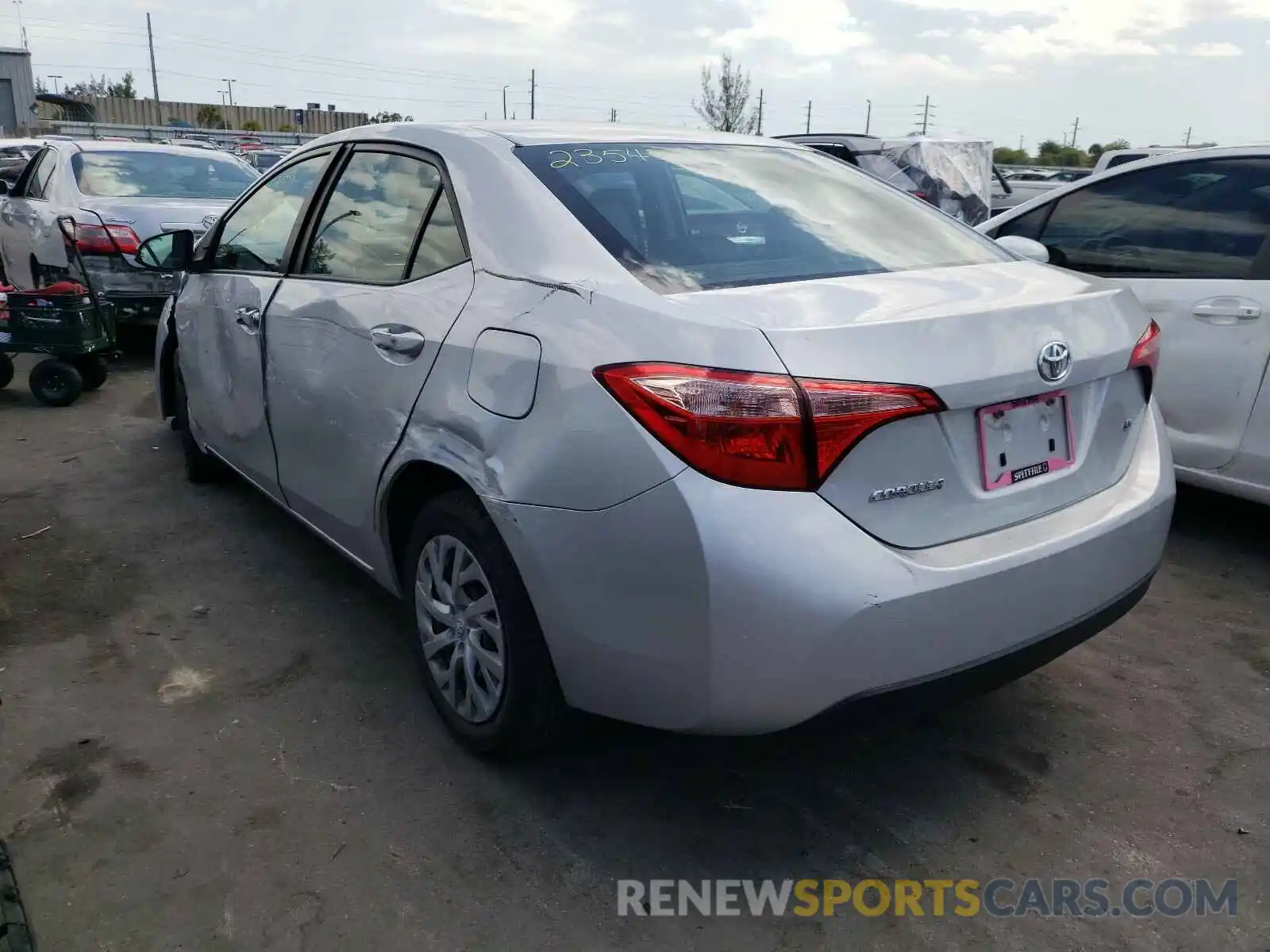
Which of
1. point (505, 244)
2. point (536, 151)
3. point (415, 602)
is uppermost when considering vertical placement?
point (536, 151)

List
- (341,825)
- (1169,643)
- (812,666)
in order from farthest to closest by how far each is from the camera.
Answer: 1. (1169,643)
2. (341,825)
3. (812,666)

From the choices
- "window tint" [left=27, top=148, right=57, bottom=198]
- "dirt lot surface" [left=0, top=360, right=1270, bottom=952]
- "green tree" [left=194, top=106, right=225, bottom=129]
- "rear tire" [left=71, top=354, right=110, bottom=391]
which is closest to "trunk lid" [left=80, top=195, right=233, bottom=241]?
"window tint" [left=27, top=148, right=57, bottom=198]

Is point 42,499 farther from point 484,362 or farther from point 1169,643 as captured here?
point 1169,643

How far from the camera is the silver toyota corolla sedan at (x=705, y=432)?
1998 mm

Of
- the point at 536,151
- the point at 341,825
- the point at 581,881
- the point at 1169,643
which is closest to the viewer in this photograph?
the point at 581,881

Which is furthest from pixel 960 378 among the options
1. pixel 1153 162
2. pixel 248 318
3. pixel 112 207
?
pixel 112 207

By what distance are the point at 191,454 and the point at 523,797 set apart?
3.09 meters

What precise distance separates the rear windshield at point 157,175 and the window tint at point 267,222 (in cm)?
448

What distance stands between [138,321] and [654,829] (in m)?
6.52

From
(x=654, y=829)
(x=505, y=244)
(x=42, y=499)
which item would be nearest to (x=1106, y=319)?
(x=505, y=244)

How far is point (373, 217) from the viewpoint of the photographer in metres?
3.17

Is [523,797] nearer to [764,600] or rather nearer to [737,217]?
[764,600]

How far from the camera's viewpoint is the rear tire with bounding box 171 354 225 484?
190 inches

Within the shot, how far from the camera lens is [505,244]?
2.55m
